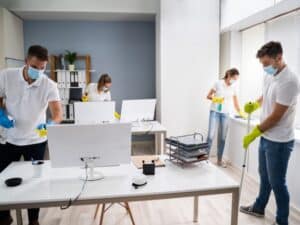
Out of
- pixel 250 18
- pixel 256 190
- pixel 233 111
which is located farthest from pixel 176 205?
pixel 250 18

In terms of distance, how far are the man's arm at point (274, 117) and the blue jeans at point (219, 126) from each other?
1893mm

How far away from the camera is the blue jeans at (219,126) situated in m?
4.21

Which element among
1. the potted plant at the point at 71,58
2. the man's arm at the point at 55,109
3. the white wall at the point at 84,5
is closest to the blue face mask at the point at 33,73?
the man's arm at the point at 55,109

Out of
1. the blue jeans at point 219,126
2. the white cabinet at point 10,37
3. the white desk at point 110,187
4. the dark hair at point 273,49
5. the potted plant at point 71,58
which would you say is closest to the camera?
the white desk at point 110,187

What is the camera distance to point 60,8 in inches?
175

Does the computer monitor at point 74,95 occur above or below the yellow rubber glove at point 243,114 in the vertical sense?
above

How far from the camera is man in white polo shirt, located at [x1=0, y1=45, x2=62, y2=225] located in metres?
2.20

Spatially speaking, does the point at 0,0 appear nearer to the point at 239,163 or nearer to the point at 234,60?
the point at 234,60

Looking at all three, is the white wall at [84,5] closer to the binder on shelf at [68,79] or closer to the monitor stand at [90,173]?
the binder on shelf at [68,79]

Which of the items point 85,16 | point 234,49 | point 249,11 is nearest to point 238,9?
point 249,11

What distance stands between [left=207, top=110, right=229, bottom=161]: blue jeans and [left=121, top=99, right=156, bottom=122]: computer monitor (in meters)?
1.08

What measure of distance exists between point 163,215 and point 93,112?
1.38 m

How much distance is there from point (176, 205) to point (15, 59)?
3478mm

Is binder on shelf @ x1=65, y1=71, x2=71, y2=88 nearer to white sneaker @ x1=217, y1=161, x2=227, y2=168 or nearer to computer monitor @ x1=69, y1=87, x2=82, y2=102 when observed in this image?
computer monitor @ x1=69, y1=87, x2=82, y2=102
